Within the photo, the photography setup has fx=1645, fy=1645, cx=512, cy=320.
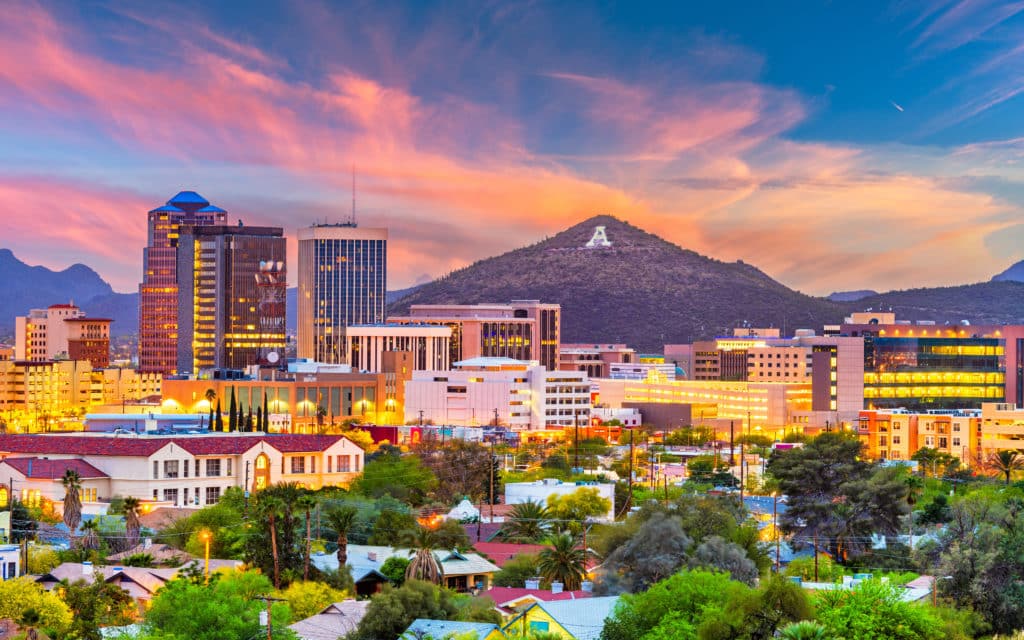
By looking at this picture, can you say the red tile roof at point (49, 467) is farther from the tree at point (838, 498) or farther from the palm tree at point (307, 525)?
the tree at point (838, 498)

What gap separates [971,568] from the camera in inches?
2232

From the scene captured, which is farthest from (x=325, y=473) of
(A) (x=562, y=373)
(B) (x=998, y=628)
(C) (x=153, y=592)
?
(A) (x=562, y=373)

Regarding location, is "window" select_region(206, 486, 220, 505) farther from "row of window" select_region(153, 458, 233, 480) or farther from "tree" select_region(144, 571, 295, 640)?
"tree" select_region(144, 571, 295, 640)

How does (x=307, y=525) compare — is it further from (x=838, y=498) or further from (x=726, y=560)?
(x=838, y=498)

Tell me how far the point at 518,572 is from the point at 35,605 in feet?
64.6

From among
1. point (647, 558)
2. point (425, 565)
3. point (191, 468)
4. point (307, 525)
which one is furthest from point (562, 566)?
point (191, 468)

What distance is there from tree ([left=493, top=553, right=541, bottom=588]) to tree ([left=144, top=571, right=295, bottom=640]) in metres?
13.2

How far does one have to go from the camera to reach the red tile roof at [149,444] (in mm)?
95000

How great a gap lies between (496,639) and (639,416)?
148 metres

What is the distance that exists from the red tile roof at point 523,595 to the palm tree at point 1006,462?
59646mm

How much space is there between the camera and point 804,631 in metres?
39.5

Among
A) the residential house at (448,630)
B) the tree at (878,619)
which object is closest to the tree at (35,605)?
the residential house at (448,630)

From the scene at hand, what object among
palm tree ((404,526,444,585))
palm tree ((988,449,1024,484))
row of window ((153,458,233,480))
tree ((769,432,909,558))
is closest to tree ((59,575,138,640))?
palm tree ((404,526,444,585))

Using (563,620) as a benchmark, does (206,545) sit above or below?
above
